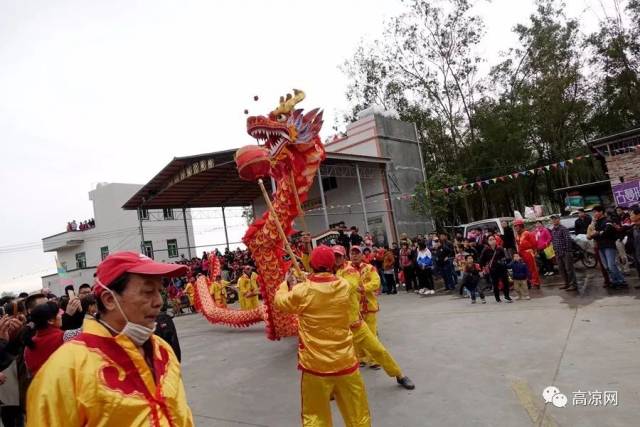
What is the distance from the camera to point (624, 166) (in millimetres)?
13852

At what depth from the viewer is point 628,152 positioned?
1374 cm

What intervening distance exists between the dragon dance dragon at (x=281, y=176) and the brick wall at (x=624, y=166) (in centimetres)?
1209

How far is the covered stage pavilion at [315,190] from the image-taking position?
15664mm

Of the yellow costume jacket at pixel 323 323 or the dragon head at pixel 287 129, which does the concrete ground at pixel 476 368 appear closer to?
the yellow costume jacket at pixel 323 323

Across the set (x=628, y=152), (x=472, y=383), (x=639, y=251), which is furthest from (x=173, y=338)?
(x=628, y=152)

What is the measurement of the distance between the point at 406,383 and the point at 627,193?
13010mm

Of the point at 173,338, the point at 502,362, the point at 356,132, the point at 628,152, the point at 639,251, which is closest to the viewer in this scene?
the point at 173,338

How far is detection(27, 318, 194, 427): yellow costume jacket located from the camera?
1.37 m

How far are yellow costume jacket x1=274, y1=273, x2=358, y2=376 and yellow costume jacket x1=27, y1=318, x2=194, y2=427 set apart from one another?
162 centimetres

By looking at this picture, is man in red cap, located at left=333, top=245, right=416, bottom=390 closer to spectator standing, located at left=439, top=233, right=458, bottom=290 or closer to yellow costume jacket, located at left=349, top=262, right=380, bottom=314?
yellow costume jacket, located at left=349, top=262, right=380, bottom=314

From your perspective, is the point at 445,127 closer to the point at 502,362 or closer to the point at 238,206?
the point at 238,206

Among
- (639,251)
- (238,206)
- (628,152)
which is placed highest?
(238,206)

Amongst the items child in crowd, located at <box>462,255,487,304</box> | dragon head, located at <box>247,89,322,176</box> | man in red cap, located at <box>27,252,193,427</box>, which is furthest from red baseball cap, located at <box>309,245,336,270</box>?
child in crowd, located at <box>462,255,487,304</box>

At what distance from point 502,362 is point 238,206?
1995cm
